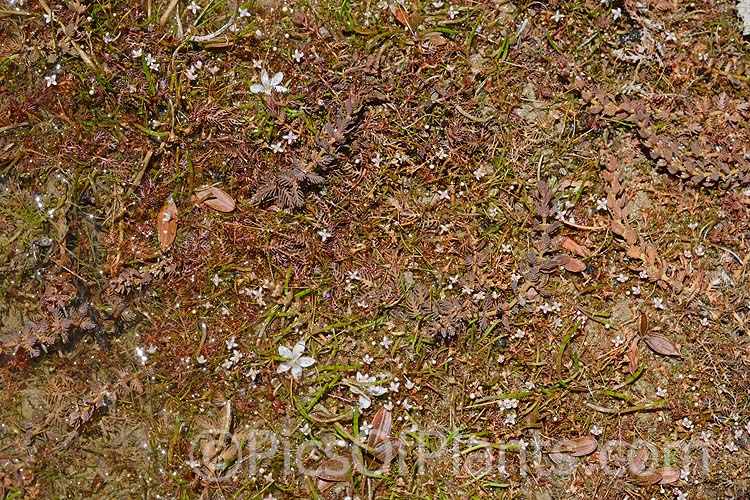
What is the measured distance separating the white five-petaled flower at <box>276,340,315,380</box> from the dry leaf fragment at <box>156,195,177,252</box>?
0.92 meters

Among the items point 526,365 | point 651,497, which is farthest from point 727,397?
point 526,365

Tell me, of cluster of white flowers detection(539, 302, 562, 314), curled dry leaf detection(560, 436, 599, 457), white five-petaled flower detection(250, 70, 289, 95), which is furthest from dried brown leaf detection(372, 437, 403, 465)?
white five-petaled flower detection(250, 70, 289, 95)

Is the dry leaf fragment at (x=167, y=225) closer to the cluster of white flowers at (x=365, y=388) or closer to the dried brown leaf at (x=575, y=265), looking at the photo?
the cluster of white flowers at (x=365, y=388)

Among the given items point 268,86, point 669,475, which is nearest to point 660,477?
point 669,475

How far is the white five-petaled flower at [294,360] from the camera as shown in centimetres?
370

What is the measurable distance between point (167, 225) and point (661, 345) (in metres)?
3.04

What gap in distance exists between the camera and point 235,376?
3.74 meters

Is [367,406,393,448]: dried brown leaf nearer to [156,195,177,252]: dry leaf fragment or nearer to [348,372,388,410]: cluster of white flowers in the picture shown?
[348,372,388,410]: cluster of white flowers

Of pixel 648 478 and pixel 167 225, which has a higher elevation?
pixel 167 225

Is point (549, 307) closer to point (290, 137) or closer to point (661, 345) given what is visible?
point (661, 345)

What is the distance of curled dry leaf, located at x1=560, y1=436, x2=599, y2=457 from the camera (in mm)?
3740

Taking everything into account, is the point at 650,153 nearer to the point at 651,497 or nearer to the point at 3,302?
the point at 651,497

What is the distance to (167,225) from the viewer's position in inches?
148

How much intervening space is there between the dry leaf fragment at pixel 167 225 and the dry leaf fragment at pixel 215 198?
171 mm
